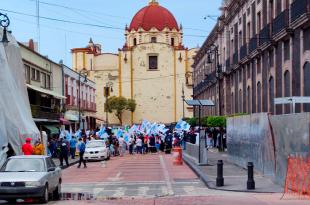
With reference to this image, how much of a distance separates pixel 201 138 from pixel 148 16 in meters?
77.7

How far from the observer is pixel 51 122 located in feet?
172

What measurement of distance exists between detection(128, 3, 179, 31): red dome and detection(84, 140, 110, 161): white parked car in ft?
217

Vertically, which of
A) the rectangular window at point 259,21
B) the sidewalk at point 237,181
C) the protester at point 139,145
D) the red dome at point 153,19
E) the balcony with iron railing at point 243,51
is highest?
the red dome at point 153,19

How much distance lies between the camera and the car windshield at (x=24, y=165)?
17.3 meters

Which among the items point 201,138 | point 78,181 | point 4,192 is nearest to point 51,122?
point 201,138

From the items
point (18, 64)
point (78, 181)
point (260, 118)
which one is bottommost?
point (78, 181)

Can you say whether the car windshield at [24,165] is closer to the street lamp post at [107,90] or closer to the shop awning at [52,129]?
the shop awning at [52,129]

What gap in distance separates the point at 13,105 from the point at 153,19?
3071 inches

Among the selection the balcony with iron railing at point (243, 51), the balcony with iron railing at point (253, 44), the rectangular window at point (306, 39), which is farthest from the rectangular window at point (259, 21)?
the rectangular window at point (306, 39)

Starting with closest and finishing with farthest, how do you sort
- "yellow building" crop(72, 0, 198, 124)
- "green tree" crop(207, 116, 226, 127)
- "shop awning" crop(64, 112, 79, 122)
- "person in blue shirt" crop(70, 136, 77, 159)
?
"person in blue shirt" crop(70, 136, 77, 159), "green tree" crop(207, 116, 226, 127), "shop awning" crop(64, 112, 79, 122), "yellow building" crop(72, 0, 198, 124)

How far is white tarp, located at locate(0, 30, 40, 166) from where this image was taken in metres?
28.3

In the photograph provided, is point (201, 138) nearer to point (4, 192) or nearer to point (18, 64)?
point (18, 64)

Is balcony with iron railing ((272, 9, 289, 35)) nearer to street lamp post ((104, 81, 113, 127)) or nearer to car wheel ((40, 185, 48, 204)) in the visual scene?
car wheel ((40, 185, 48, 204))

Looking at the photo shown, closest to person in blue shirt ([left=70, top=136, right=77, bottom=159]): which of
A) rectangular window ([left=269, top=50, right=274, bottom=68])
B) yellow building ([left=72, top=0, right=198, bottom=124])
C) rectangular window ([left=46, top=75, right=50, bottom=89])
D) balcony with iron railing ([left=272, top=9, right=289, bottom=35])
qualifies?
rectangular window ([left=46, top=75, right=50, bottom=89])
